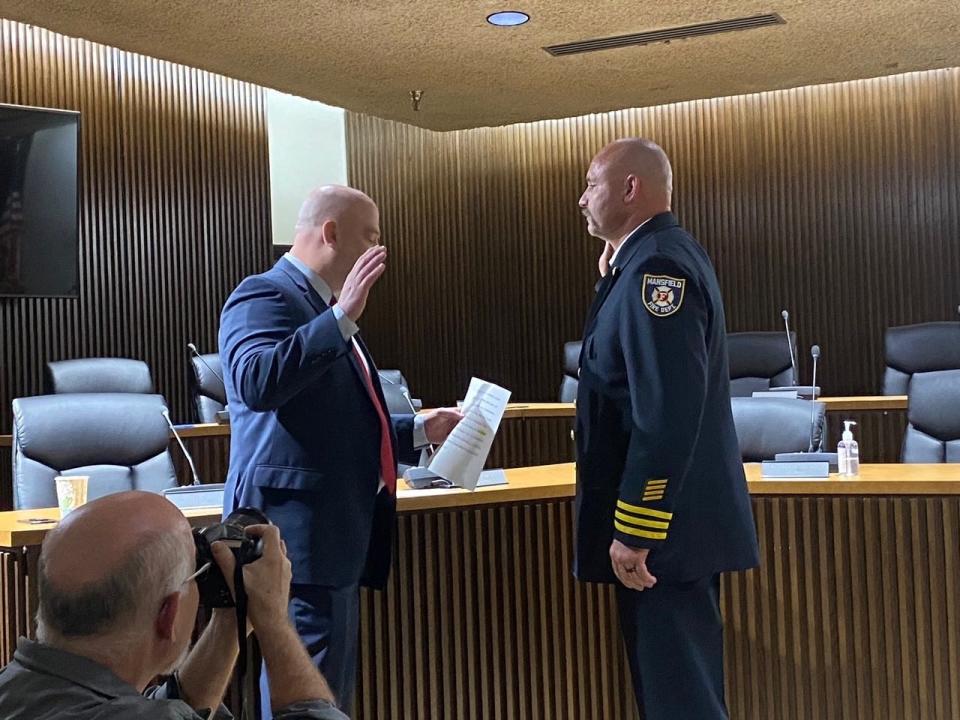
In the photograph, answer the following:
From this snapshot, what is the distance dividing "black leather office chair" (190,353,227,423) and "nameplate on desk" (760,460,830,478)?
151 inches

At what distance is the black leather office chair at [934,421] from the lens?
161 inches

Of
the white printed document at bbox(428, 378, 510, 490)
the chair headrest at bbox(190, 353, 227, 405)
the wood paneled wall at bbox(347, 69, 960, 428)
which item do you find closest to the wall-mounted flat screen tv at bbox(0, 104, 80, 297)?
the chair headrest at bbox(190, 353, 227, 405)

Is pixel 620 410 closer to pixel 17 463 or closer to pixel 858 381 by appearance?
pixel 17 463

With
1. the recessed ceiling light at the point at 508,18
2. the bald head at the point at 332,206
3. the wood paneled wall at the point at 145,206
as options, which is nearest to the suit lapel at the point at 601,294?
the bald head at the point at 332,206

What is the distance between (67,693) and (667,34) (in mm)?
5806

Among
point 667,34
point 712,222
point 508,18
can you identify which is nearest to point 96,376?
point 508,18

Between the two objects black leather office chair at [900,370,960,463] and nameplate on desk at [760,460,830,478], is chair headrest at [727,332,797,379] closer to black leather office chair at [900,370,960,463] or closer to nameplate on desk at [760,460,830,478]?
black leather office chair at [900,370,960,463]

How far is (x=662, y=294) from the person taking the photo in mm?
2219

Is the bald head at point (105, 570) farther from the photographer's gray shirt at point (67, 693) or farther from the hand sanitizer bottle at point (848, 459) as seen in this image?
the hand sanitizer bottle at point (848, 459)

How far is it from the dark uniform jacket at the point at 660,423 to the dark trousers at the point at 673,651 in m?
0.06

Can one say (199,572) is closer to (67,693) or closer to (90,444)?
(67,693)

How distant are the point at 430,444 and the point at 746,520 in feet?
2.49

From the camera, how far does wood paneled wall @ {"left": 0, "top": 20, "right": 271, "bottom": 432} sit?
662cm

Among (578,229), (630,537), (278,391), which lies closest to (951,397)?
(630,537)
